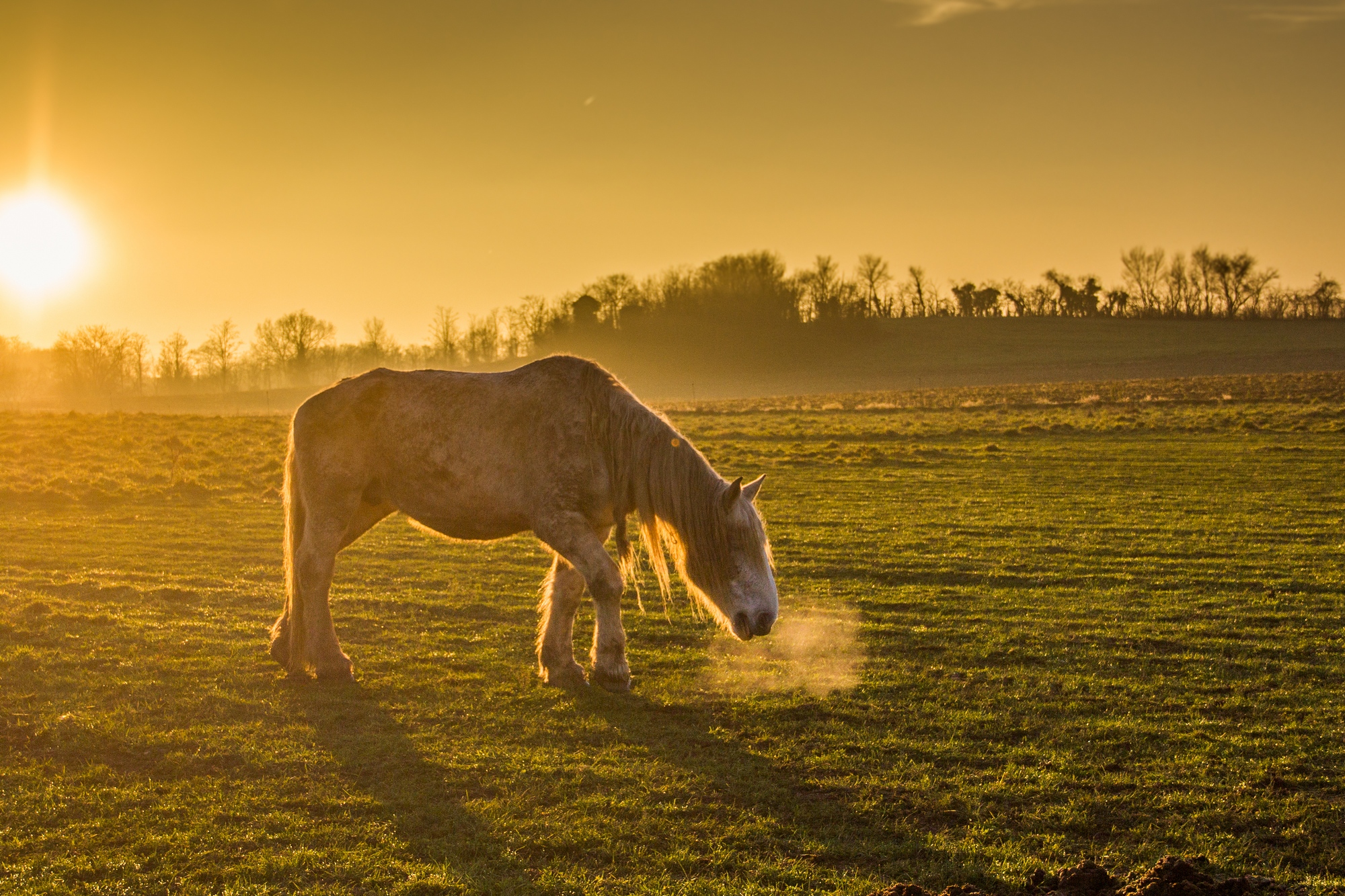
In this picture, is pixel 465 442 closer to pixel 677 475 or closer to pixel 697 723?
pixel 677 475

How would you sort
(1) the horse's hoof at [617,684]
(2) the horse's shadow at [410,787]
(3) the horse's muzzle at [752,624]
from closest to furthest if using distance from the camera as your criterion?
1. (2) the horse's shadow at [410,787]
2. (3) the horse's muzzle at [752,624]
3. (1) the horse's hoof at [617,684]

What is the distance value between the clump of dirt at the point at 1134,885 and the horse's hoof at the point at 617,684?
9.67ft

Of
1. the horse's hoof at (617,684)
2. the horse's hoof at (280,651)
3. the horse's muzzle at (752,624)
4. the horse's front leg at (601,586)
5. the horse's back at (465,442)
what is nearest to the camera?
Answer: the horse's muzzle at (752,624)

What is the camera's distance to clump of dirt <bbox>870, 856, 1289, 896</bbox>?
11.4 ft

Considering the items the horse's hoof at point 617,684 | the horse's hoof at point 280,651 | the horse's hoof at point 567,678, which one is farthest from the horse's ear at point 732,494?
the horse's hoof at point 280,651

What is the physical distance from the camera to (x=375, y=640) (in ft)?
26.0

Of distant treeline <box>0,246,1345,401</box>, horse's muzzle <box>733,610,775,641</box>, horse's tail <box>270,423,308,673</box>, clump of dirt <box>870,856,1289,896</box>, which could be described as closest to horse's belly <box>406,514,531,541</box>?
horse's tail <box>270,423,308,673</box>

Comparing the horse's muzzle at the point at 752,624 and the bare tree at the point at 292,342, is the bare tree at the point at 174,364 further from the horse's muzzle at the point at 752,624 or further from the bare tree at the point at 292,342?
the horse's muzzle at the point at 752,624

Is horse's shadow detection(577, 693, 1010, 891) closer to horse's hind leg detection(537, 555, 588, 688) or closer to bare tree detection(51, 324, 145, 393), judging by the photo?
horse's hind leg detection(537, 555, 588, 688)

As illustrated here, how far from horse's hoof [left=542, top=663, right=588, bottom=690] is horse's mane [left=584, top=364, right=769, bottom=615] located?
0.81m

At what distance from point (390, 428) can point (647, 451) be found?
6.64 ft

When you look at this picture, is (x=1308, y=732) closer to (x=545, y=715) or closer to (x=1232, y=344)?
(x=545, y=715)

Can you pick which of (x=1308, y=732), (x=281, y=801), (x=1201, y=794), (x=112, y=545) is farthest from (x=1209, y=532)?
(x=112, y=545)

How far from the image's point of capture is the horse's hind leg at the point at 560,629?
21.8 ft
